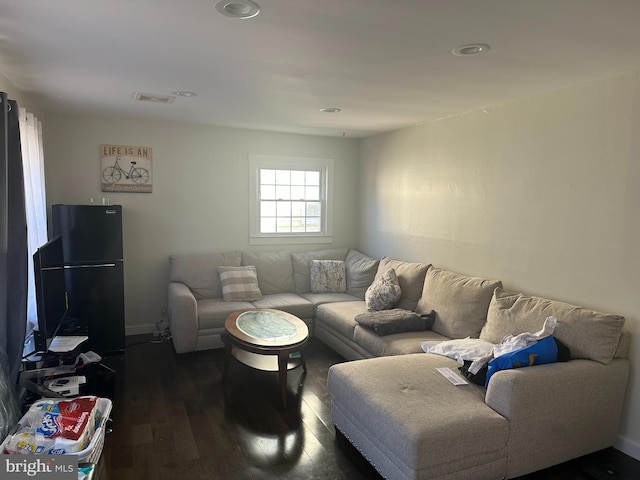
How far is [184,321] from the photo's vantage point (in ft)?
13.4

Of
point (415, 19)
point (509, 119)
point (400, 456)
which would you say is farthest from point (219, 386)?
point (509, 119)

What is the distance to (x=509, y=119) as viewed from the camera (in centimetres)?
345

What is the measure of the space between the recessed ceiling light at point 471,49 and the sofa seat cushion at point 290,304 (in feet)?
10.1

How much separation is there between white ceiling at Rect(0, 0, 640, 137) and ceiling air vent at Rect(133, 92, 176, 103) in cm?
8

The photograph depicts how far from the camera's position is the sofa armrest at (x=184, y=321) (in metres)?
4.09

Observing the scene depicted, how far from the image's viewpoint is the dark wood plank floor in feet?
8.03

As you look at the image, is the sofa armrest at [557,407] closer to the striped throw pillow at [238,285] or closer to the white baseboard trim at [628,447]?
the white baseboard trim at [628,447]

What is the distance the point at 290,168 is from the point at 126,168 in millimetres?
1918

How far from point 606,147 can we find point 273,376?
305 cm

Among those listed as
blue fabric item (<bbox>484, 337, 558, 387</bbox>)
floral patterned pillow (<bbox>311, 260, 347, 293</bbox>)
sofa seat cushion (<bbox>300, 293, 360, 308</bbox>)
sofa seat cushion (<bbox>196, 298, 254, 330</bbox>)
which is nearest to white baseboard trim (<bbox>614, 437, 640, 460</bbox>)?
blue fabric item (<bbox>484, 337, 558, 387</bbox>)

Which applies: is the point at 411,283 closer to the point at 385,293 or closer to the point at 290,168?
the point at 385,293

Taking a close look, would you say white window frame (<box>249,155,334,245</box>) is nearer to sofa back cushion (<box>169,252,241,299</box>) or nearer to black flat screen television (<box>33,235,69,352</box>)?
sofa back cushion (<box>169,252,241,299</box>)

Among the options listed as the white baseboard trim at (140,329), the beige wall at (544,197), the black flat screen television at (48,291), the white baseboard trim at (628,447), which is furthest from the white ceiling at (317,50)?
the white baseboard trim at (140,329)

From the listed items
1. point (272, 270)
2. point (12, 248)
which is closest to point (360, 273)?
point (272, 270)
